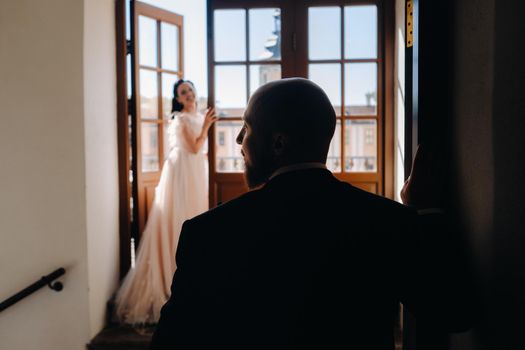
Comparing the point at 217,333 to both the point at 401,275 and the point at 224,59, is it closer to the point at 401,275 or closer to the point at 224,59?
the point at 401,275

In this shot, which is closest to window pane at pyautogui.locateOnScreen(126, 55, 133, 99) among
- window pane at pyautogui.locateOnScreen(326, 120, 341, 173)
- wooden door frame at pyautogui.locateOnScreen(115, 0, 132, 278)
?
wooden door frame at pyautogui.locateOnScreen(115, 0, 132, 278)

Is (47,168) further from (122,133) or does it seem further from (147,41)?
(147,41)

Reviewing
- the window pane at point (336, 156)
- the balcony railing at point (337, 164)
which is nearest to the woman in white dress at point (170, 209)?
the balcony railing at point (337, 164)

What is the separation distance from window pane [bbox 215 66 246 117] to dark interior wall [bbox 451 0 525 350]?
2.38m

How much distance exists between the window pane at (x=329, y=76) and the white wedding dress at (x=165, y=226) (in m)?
1.12

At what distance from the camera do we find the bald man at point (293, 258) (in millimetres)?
902

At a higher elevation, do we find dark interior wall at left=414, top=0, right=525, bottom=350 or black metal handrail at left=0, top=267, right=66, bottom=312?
dark interior wall at left=414, top=0, right=525, bottom=350

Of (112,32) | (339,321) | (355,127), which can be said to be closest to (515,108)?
(339,321)

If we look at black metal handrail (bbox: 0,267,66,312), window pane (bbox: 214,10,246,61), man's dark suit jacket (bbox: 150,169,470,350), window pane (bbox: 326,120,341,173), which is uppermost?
window pane (bbox: 214,10,246,61)

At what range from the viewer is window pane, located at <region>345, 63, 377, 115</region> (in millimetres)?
3359

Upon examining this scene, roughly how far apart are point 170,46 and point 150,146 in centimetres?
85

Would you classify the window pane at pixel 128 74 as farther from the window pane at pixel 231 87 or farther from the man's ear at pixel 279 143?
the man's ear at pixel 279 143

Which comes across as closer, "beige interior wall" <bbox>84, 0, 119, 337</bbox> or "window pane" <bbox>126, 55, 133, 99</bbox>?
"beige interior wall" <bbox>84, 0, 119, 337</bbox>

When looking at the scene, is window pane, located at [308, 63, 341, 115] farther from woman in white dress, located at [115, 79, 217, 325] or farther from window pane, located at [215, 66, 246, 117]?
woman in white dress, located at [115, 79, 217, 325]
